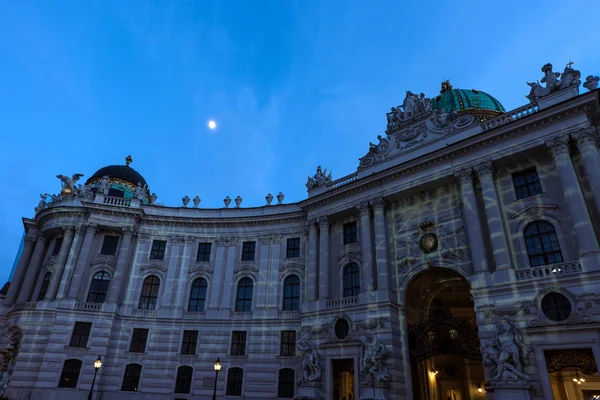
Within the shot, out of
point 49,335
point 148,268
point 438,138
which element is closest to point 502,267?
point 438,138

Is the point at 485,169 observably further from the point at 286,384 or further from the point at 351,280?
the point at 286,384

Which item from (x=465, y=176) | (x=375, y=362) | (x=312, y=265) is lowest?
(x=375, y=362)

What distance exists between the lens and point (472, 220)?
78.3 ft

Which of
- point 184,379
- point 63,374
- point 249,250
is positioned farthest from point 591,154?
point 63,374

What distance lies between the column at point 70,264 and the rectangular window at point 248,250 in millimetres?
13764

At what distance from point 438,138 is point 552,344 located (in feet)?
47.4

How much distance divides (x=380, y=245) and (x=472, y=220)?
6.42m

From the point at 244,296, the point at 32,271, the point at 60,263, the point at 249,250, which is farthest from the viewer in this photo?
the point at 249,250

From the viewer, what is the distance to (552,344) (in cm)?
1884

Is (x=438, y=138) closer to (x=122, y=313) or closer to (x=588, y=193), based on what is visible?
(x=588, y=193)

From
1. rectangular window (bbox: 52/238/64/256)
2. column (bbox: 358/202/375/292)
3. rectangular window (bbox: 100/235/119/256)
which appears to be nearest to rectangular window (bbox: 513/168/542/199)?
column (bbox: 358/202/375/292)

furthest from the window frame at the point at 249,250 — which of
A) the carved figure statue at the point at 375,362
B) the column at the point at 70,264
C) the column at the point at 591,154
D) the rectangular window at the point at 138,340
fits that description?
the column at the point at 591,154

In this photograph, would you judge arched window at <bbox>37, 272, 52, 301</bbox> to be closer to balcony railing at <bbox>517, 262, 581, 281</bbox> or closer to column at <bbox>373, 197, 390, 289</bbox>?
column at <bbox>373, 197, 390, 289</bbox>

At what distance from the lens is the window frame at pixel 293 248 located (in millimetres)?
33828
